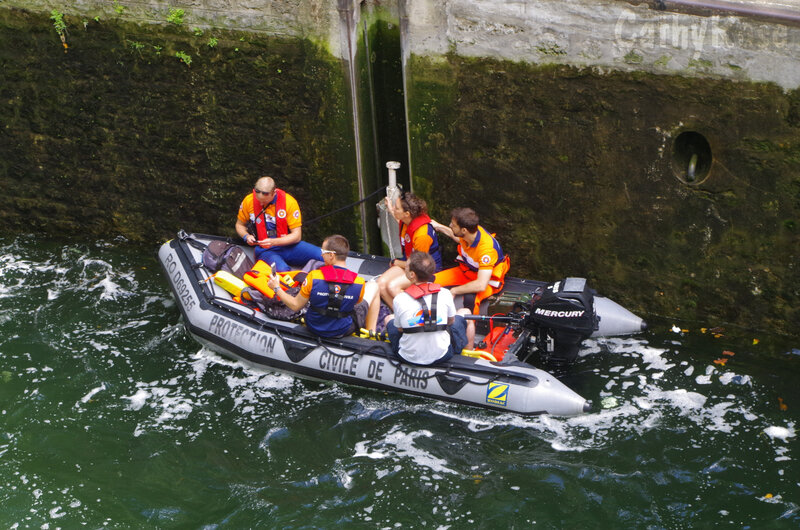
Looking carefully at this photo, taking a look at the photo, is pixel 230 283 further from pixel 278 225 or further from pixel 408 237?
pixel 408 237

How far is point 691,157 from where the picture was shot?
6848 mm

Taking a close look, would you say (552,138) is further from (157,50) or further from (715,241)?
(157,50)

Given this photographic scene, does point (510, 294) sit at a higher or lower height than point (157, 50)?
lower

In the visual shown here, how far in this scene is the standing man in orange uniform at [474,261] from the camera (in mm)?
6602

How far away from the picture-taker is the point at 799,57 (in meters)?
6.19

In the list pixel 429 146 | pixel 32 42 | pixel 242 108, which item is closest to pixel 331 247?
pixel 429 146

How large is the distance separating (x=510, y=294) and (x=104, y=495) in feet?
11.1

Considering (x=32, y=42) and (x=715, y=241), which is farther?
(x=32, y=42)

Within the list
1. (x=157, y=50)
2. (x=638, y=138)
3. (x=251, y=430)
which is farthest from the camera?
(x=157, y=50)

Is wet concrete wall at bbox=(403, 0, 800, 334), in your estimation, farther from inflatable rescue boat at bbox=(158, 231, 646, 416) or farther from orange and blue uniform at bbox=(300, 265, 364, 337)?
orange and blue uniform at bbox=(300, 265, 364, 337)

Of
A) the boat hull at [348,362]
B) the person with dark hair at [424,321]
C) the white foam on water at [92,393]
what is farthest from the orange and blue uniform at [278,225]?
the white foam on water at [92,393]

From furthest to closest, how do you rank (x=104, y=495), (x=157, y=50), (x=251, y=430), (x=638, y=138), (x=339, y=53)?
1. (x=157, y=50)
2. (x=339, y=53)
3. (x=638, y=138)
4. (x=251, y=430)
5. (x=104, y=495)

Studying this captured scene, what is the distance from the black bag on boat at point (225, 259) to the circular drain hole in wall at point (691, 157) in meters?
3.64

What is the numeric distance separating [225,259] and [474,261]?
7.09 ft
